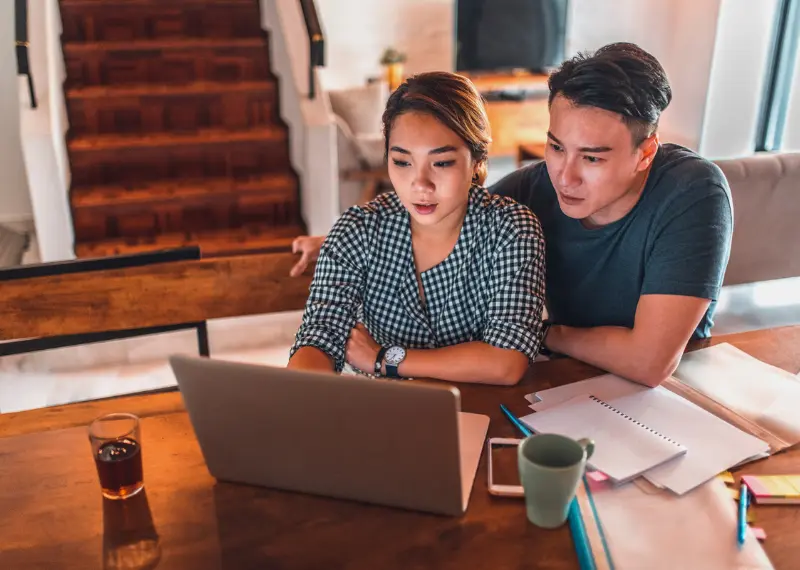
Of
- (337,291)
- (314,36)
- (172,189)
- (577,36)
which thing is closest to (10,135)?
(172,189)

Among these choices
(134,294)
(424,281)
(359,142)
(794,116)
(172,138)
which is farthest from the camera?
(794,116)

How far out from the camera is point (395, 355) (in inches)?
52.8

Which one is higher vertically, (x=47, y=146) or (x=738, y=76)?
(x=738, y=76)

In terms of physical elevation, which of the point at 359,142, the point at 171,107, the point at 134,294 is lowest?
the point at 359,142

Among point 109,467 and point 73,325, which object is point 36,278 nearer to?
point 73,325

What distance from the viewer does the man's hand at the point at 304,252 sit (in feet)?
5.30

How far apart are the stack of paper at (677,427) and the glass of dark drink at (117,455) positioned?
1.93ft

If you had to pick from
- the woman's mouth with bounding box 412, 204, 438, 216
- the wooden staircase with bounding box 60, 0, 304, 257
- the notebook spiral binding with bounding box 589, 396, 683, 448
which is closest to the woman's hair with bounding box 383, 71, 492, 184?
the woman's mouth with bounding box 412, 204, 438, 216

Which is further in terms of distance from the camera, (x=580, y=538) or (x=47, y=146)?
(x=47, y=146)

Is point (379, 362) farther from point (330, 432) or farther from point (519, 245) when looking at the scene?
point (330, 432)

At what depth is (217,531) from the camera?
3.03ft

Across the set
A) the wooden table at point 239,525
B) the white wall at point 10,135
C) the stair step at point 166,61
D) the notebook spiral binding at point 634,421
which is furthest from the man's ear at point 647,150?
the white wall at point 10,135

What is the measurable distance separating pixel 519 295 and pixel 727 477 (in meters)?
0.47

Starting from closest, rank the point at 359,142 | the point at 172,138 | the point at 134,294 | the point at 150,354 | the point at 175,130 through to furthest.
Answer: the point at 134,294 < the point at 150,354 < the point at 172,138 < the point at 175,130 < the point at 359,142
